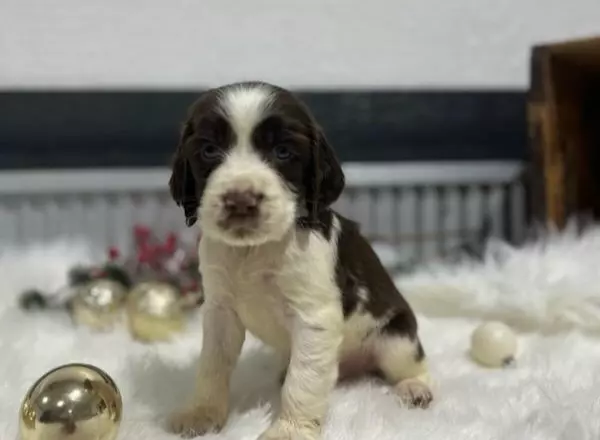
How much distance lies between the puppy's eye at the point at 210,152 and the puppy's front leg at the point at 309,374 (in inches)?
9.4

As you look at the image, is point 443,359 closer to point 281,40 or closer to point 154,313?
point 154,313

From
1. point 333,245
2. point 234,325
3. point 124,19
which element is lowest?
point 234,325

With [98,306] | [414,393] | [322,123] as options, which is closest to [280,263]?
[414,393]

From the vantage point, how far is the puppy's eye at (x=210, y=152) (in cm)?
100

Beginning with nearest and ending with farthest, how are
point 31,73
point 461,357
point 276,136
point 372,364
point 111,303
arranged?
point 276,136 < point 372,364 < point 461,357 < point 111,303 < point 31,73

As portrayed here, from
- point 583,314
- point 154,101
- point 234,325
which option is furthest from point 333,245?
point 154,101

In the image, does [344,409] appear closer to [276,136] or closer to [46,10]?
[276,136]

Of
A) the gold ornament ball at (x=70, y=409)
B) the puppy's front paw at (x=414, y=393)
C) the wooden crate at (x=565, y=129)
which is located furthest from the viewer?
the wooden crate at (x=565, y=129)

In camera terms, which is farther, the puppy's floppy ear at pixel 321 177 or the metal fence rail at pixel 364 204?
the metal fence rail at pixel 364 204

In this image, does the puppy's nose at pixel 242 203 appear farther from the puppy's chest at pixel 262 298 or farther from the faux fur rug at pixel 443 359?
the faux fur rug at pixel 443 359

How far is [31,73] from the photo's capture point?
6.81 feet

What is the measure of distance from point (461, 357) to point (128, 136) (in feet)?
3.71

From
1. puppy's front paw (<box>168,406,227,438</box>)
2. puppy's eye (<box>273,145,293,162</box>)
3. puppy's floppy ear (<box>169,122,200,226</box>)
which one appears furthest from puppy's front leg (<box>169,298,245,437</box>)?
puppy's eye (<box>273,145,293,162</box>)

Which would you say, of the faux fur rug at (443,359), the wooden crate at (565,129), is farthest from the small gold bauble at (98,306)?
the wooden crate at (565,129)
